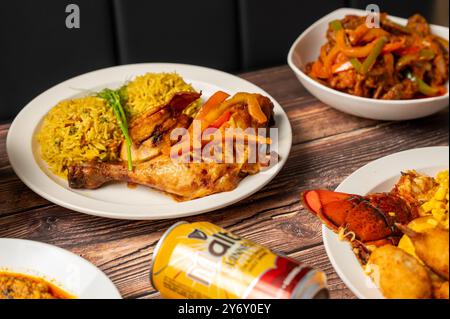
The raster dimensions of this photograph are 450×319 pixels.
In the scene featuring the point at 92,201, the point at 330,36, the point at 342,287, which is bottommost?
the point at 342,287

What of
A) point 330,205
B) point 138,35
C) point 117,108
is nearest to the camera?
point 330,205

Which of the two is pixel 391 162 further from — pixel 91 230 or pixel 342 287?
pixel 91 230

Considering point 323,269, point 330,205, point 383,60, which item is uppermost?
point 383,60

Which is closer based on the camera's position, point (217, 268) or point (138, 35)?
point (217, 268)

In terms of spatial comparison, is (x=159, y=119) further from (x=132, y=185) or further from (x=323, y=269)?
(x=323, y=269)

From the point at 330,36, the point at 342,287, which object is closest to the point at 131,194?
the point at 342,287

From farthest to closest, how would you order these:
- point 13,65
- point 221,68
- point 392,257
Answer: point 221,68 < point 13,65 < point 392,257

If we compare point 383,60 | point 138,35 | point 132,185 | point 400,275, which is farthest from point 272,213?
point 138,35
